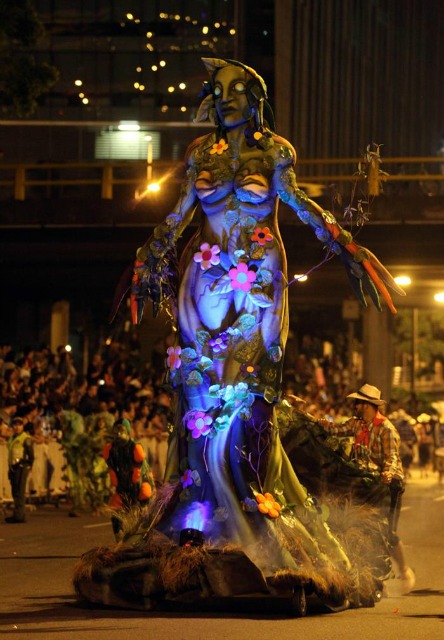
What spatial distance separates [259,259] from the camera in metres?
10.8

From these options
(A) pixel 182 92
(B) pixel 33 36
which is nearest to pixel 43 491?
(B) pixel 33 36

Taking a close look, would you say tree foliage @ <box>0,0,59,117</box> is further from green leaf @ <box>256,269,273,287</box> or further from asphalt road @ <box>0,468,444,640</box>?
green leaf @ <box>256,269,273,287</box>

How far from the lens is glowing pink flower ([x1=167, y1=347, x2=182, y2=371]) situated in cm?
1089

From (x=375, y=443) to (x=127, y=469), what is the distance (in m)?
4.11

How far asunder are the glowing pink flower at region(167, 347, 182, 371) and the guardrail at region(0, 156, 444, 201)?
1844 millimetres

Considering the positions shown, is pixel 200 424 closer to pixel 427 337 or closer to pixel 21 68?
pixel 21 68

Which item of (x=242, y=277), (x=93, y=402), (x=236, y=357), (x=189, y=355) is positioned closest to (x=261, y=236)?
(x=242, y=277)

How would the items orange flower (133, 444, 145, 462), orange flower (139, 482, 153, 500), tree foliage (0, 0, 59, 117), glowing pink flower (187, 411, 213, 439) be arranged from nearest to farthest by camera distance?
1. glowing pink flower (187, 411, 213, 439)
2. orange flower (139, 482, 153, 500)
3. orange flower (133, 444, 145, 462)
4. tree foliage (0, 0, 59, 117)

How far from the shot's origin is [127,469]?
1566cm

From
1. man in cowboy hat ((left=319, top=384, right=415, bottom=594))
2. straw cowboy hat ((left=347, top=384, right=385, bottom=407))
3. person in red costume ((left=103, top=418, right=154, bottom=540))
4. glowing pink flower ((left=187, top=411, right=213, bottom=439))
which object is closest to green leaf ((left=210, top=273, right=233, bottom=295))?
glowing pink flower ((left=187, top=411, right=213, bottom=439))

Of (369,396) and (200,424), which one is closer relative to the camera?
(200,424)

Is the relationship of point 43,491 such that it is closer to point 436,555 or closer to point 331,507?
point 436,555

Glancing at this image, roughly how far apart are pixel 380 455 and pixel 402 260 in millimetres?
19265

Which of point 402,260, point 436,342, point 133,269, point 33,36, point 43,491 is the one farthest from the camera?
point 436,342
